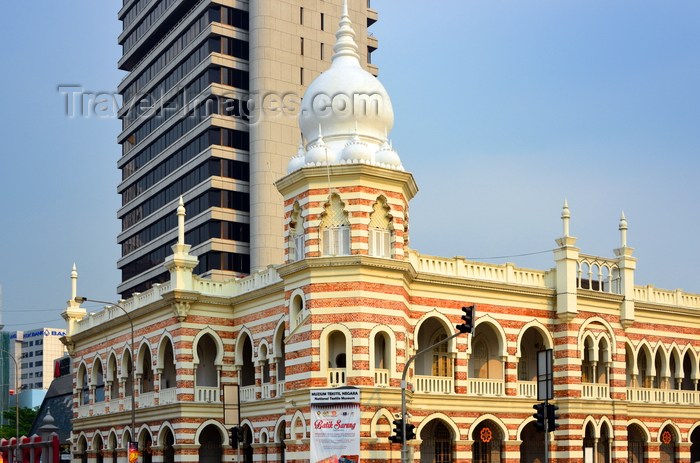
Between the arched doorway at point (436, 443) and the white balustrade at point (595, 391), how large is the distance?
24.7ft

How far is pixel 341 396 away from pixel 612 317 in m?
17.7

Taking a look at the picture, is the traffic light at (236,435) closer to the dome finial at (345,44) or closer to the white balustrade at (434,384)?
the white balustrade at (434,384)

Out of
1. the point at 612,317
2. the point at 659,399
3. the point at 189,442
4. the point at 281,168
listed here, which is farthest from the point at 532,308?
the point at 281,168

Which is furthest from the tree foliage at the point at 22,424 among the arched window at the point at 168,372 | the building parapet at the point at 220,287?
the arched window at the point at 168,372

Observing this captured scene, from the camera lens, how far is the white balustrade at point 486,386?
4731 cm

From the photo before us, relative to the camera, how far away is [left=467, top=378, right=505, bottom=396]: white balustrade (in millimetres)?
47312

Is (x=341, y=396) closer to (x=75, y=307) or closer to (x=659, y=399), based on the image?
(x=659, y=399)

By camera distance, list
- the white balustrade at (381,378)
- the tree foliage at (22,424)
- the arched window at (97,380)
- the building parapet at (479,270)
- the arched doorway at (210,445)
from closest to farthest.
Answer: the white balustrade at (381,378) < the building parapet at (479,270) < the arched doorway at (210,445) < the arched window at (97,380) < the tree foliage at (22,424)

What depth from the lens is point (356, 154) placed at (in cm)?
4312

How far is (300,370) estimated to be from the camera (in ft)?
139

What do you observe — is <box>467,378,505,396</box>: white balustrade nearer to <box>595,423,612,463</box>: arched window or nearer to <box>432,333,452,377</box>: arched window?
<box>432,333,452,377</box>: arched window

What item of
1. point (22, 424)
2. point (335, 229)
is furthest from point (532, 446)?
point (22, 424)

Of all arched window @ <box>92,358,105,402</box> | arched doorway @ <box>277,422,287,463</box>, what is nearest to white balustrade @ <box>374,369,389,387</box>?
arched doorway @ <box>277,422,287,463</box>

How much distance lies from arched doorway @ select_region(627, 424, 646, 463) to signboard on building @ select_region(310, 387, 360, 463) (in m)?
18.8
